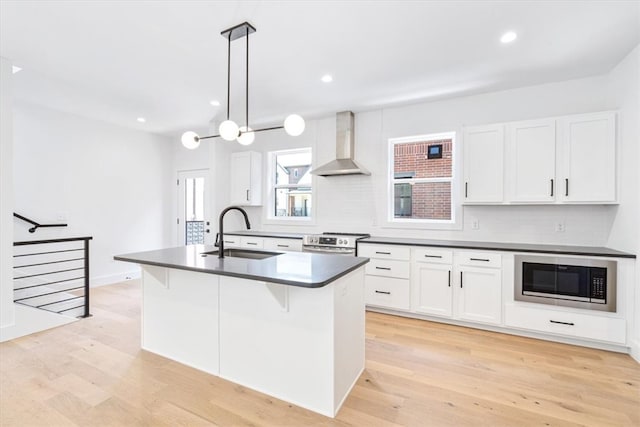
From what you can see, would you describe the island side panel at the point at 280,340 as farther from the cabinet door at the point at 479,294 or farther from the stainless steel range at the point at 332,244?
the cabinet door at the point at 479,294

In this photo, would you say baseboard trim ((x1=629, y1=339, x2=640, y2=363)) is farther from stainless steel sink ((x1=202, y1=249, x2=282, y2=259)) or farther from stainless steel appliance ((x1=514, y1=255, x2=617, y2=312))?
stainless steel sink ((x1=202, y1=249, x2=282, y2=259))

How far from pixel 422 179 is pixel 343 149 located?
122cm

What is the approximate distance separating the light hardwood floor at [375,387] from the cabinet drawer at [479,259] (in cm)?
76

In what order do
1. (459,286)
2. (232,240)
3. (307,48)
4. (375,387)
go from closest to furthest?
(375,387) < (307,48) < (459,286) < (232,240)

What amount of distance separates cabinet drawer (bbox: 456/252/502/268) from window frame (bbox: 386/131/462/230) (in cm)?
69

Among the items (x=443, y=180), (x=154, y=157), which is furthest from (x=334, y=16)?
(x=154, y=157)

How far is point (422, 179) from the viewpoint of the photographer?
4168mm

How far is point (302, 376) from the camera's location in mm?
1979

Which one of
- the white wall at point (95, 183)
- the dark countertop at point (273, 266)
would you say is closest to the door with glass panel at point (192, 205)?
the white wall at point (95, 183)

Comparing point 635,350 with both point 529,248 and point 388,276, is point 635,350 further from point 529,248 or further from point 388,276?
point 388,276

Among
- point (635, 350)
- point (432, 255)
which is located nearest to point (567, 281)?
point (635, 350)

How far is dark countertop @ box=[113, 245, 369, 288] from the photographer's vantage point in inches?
69.7

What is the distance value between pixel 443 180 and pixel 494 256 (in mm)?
1279

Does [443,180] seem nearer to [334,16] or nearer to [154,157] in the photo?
[334,16]
